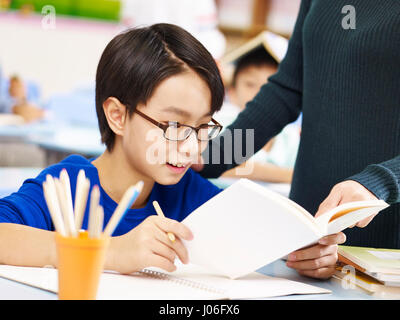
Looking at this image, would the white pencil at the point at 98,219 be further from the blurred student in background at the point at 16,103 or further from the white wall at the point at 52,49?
the white wall at the point at 52,49

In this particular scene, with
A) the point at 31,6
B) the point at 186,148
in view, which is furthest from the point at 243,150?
the point at 31,6

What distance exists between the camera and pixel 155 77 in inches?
42.8

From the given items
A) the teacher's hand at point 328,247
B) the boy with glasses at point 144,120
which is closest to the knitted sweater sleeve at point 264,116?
the boy with glasses at point 144,120

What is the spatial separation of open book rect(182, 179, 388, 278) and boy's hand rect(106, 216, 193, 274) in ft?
0.06

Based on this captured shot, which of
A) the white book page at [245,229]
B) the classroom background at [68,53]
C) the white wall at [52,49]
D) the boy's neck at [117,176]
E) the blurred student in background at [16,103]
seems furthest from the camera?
the white wall at [52,49]

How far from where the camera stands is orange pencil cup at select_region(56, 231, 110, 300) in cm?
65

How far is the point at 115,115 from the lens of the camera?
3.75ft

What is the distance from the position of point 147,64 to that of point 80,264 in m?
0.54

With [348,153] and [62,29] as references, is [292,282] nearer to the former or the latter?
[348,153]

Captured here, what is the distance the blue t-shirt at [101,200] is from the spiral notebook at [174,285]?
0.41 feet

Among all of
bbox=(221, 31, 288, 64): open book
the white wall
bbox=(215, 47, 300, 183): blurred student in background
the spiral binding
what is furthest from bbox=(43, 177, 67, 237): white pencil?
the white wall

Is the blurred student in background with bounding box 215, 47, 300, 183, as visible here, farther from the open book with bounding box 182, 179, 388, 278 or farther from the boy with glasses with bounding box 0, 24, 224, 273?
the open book with bounding box 182, 179, 388, 278

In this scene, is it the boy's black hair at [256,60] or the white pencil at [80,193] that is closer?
the white pencil at [80,193]

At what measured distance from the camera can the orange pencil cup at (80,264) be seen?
0.65 metres
